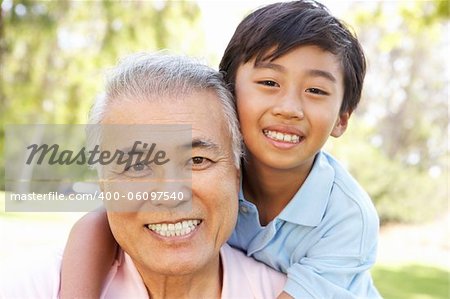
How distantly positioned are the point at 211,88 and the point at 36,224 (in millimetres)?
9642

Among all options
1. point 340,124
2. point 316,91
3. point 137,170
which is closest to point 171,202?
point 137,170

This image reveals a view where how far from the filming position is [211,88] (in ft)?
6.68

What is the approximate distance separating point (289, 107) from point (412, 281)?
848 cm

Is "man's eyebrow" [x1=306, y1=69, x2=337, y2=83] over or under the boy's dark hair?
under

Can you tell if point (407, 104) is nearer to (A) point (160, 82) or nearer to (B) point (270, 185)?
(B) point (270, 185)

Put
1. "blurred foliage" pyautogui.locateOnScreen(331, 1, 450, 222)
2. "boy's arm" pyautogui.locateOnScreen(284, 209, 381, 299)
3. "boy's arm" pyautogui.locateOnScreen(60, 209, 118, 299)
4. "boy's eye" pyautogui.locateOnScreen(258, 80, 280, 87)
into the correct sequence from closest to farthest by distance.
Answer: "boy's arm" pyautogui.locateOnScreen(60, 209, 118, 299), "boy's arm" pyautogui.locateOnScreen(284, 209, 381, 299), "boy's eye" pyautogui.locateOnScreen(258, 80, 280, 87), "blurred foliage" pyautogui.locateOnScreen(331, 1, 450, 222)

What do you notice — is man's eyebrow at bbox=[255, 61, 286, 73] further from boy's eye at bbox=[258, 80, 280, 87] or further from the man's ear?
the man's ear

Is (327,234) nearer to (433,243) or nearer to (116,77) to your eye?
(116,77)

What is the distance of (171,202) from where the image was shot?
6.09 ft

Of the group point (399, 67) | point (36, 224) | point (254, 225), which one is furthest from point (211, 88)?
point (399, 67)

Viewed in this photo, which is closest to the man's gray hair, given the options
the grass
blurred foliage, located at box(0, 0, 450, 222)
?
blurred foliage, located at box(0, 0, 450, 222)

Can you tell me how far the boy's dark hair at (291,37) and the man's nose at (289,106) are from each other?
0.16m

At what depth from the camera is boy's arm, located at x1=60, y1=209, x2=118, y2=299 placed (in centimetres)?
200

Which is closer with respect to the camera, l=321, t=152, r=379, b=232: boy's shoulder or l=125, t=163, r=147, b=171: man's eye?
l=125, t=163, r=147, b=171: man's eye
